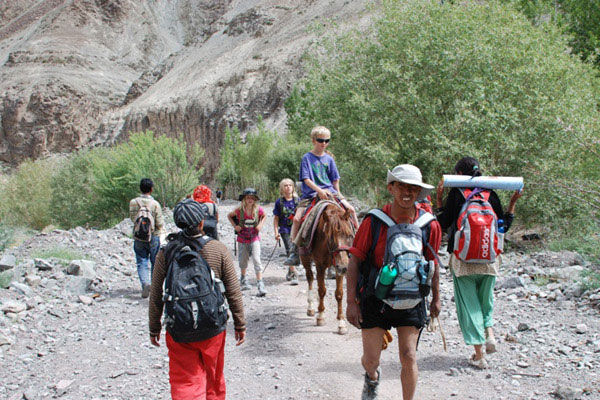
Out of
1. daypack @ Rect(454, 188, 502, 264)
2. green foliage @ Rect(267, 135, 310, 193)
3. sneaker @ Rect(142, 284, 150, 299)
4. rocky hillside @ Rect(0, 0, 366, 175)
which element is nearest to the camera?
daypack @ Rect(454, 188, 502, 264)

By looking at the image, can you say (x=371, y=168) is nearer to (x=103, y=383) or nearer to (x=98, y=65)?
(x=103, y=383)

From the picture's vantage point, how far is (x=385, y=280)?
10.4ft

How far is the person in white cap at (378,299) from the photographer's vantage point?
10.8 feet

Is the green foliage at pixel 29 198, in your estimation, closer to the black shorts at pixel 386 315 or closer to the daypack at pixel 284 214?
the daypack at pixel 284 214

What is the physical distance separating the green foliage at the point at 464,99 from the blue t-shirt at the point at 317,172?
453 cm

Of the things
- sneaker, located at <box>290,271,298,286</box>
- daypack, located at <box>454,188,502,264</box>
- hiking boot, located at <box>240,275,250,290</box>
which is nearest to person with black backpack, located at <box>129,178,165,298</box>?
hiking boot, located at <box>240,275,250,290</box>

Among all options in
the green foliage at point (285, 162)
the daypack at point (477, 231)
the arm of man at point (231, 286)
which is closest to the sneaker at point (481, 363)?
the daypack at point (477, 231)

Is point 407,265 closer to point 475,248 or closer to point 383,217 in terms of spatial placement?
point 383,217

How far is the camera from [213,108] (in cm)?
5219

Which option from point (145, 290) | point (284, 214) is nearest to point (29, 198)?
point (145, 290)

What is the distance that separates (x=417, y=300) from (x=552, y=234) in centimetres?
921

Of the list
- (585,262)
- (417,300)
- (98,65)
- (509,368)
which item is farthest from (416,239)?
(98,65)

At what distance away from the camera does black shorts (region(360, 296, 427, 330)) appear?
3.30 m

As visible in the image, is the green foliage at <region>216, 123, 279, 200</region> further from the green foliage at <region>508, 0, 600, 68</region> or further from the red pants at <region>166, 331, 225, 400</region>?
the red pants at <region>166, 331, 225, 400</region>
